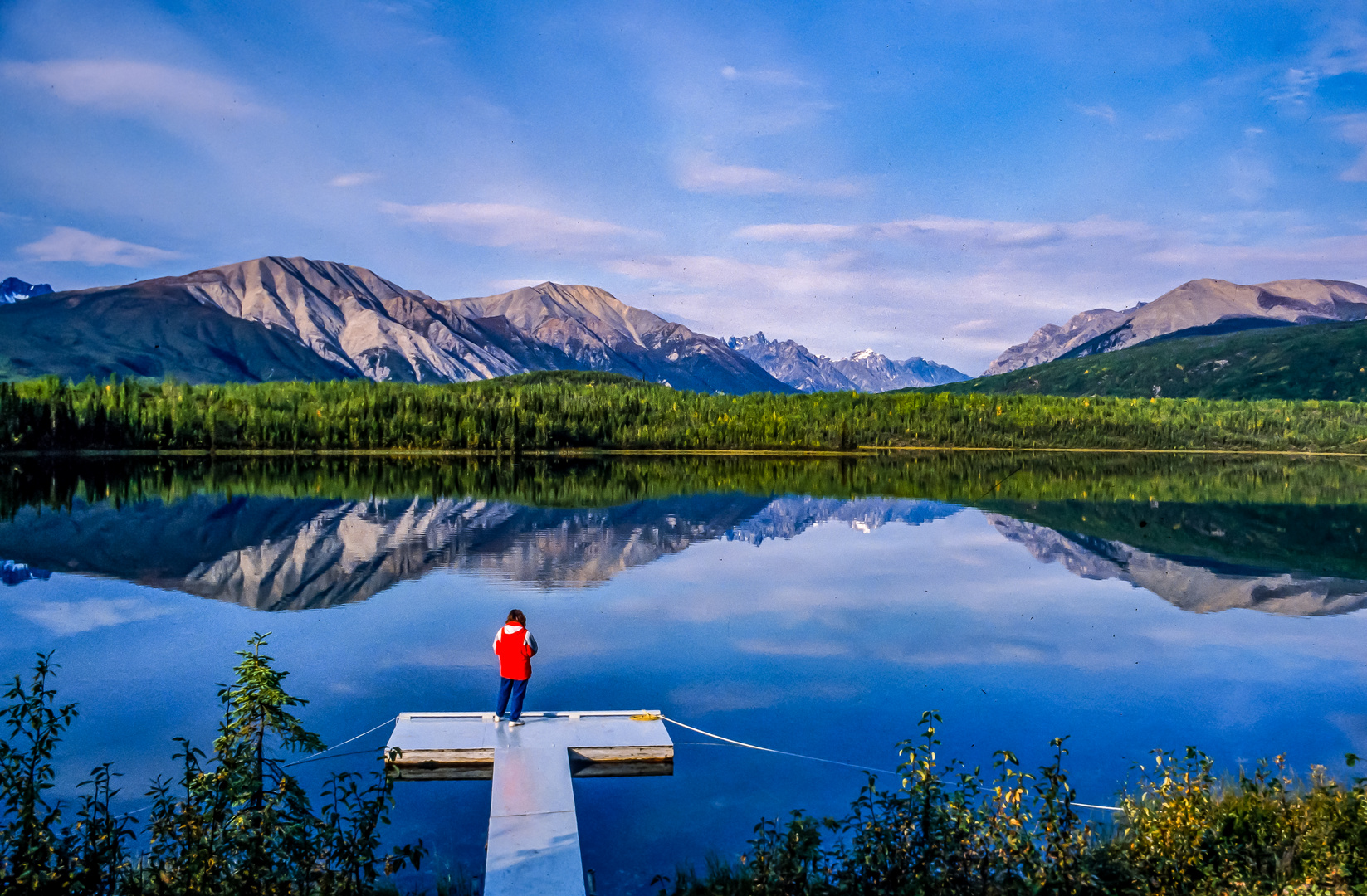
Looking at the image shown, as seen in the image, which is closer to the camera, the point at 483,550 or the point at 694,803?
the point at 694,803

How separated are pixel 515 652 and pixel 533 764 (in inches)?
117

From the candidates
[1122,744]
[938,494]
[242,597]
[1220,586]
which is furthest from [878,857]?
[938,494]

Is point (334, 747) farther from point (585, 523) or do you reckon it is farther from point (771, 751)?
point (585, 523)

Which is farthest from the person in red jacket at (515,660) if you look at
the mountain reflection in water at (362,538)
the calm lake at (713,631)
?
the mountain reflection in water at (362,538)

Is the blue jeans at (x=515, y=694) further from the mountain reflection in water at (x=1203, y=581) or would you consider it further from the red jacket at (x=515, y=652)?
the mountain reflection in water at (x=1203, y=581)

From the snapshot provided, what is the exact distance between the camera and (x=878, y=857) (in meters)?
12.4

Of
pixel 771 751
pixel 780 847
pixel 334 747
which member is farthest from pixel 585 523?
pixel 780 847

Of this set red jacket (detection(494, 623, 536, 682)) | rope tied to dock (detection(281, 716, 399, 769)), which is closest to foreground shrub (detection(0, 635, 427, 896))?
rope tied to dock (detection(281, 716, 399, 769))

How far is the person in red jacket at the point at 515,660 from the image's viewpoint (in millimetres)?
20047

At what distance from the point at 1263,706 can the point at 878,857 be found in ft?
60.4

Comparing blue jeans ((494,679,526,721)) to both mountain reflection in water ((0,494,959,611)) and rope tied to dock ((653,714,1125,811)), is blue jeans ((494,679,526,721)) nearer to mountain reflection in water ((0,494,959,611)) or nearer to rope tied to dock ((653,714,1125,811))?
rope tied to dock ((653,714,1125,811))

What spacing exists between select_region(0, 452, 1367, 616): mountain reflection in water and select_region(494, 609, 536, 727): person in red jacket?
63.6 feet

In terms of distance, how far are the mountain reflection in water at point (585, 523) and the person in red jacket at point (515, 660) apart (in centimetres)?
1939

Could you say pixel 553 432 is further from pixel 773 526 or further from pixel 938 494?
pixel 773 526
